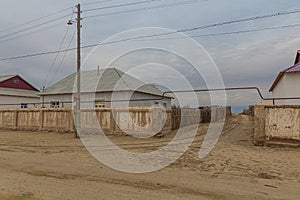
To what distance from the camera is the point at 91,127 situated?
15359 mm

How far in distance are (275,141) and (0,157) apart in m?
9.99

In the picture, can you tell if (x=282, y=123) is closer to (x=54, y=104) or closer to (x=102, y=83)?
(x=102, y=83)

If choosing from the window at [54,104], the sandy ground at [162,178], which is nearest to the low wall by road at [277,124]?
the sandy ground at [162,178]

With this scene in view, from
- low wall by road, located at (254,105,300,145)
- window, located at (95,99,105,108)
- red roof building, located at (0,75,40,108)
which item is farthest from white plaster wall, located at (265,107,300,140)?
red roof building, located at (0,75,40,108)

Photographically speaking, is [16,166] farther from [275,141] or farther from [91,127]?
[275,141]

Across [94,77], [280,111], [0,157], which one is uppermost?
[94,77]

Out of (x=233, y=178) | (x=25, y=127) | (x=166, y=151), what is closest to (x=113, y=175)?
(x=233, y=178)

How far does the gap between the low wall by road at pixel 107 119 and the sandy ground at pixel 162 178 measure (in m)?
4.56

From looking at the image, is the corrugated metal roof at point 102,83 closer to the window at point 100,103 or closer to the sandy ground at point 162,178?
the window at point 100,103

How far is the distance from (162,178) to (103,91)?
17.1 m

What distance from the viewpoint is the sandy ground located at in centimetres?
489

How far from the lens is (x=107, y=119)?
1498 centimetres

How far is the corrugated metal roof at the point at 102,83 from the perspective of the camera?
894 inches

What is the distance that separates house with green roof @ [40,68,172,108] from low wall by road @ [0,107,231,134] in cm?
Result: 292
